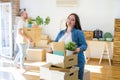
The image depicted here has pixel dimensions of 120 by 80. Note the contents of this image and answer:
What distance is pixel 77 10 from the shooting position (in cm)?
692

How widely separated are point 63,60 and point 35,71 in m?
2.75

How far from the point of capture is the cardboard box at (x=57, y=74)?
2.70 metres

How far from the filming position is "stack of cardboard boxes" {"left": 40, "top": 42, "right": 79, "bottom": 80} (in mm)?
2704

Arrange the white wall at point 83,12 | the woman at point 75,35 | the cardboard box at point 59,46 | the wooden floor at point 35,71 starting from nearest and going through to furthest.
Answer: the cardboard box at point 59,46, the woman at point 75,35, the wooden floor at point 35,71, the white wall at point 83,12

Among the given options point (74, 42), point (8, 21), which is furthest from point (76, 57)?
point (8, 21)

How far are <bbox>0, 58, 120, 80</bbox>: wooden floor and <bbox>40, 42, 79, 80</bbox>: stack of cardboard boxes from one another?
1.96m

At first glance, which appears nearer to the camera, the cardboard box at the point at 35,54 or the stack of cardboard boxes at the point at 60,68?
the stack of cardboard boxes at the point at 60,68

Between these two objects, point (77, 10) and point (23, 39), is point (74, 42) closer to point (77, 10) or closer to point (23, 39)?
point (23, 39)

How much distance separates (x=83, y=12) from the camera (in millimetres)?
6855

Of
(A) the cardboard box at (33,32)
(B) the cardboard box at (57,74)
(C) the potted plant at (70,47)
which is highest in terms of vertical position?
(A) the cardboard box at (33,32)

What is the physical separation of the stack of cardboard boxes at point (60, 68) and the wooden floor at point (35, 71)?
1.96m

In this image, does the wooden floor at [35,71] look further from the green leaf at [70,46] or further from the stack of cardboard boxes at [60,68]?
the green leaf at [70,46]

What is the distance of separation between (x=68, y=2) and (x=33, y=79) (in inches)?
127

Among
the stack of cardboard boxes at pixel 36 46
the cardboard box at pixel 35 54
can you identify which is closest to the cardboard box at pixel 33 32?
the stack of cardboard boxes at pixel 36 46
